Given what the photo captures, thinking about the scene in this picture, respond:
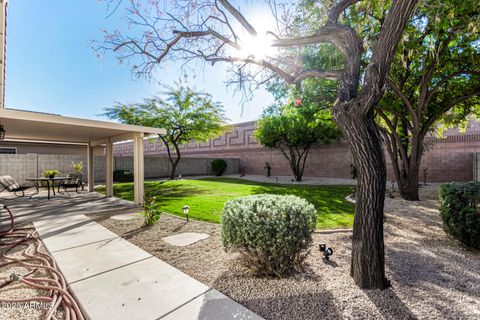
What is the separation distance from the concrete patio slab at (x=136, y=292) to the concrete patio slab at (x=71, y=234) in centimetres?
146

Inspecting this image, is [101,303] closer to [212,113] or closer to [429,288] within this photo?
[429,288]

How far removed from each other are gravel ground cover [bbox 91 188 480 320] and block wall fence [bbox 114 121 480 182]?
11.8 meters

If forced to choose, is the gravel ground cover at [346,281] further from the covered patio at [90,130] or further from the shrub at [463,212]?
the covered patio at [90,130]

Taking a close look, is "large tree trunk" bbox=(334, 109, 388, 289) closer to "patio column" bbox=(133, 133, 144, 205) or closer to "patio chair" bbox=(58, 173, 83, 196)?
"patio column" bbox=(133, 133, 144, 205)

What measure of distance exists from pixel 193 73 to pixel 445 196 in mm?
4523

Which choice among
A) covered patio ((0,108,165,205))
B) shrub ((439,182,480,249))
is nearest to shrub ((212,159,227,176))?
covered patio ((0,108,165,205))

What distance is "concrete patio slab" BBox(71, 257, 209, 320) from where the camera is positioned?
185 centimetres

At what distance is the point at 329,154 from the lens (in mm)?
17062

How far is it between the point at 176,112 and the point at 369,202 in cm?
1357

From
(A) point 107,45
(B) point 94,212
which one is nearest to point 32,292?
(A) point 107,45

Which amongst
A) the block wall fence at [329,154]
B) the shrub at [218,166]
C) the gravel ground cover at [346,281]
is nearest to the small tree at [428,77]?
the gravel ground cover at [346,281]

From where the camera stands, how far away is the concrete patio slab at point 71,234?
346 centimetres

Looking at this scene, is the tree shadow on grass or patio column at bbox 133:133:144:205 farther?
patio column at bbox 133:133:144:205

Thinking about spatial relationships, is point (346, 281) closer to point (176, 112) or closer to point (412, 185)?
point (412, 185)
